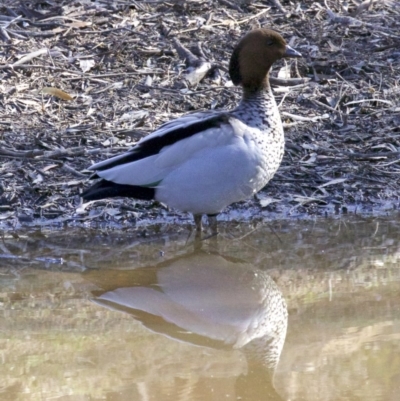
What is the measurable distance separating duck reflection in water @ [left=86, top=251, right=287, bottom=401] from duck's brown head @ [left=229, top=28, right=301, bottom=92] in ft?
3.80

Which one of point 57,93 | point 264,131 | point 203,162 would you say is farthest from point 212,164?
point 57,93

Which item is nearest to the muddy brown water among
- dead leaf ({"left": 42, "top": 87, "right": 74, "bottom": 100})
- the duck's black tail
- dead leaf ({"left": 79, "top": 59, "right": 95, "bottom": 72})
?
the duck's black tail

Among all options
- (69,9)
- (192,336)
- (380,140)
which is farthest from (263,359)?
(69,9)

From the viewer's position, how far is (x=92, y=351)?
13.1 ft

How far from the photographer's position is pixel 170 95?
23.3 ft

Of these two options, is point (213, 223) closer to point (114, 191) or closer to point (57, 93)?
point (114, 191)

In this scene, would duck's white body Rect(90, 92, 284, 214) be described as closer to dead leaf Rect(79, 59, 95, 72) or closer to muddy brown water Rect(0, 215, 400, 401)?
muddy brown water Rect(0, 215, 400, 401)

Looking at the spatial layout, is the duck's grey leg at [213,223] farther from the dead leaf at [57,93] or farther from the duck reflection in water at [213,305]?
the dead leaf at [57,93]

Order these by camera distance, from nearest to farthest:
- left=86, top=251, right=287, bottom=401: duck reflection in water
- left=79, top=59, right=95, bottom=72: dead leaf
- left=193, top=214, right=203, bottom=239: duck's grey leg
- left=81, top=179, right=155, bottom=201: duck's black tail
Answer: left=86, top=251, right=287, bottom=401: duck reflection in water, left=81, top=179, right=155, bottom=201: duck's black tail, left=193, top=214, right=203, bottom=239: duck's grey leg, left=79, top=59, right=95, bottom=72: dead leaf

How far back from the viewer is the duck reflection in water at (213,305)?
3.96 m

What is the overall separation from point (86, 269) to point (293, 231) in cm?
137

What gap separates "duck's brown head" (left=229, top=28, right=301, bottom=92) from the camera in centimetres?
571

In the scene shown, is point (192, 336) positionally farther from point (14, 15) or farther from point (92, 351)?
point (14, 15)

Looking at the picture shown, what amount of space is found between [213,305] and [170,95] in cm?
290
